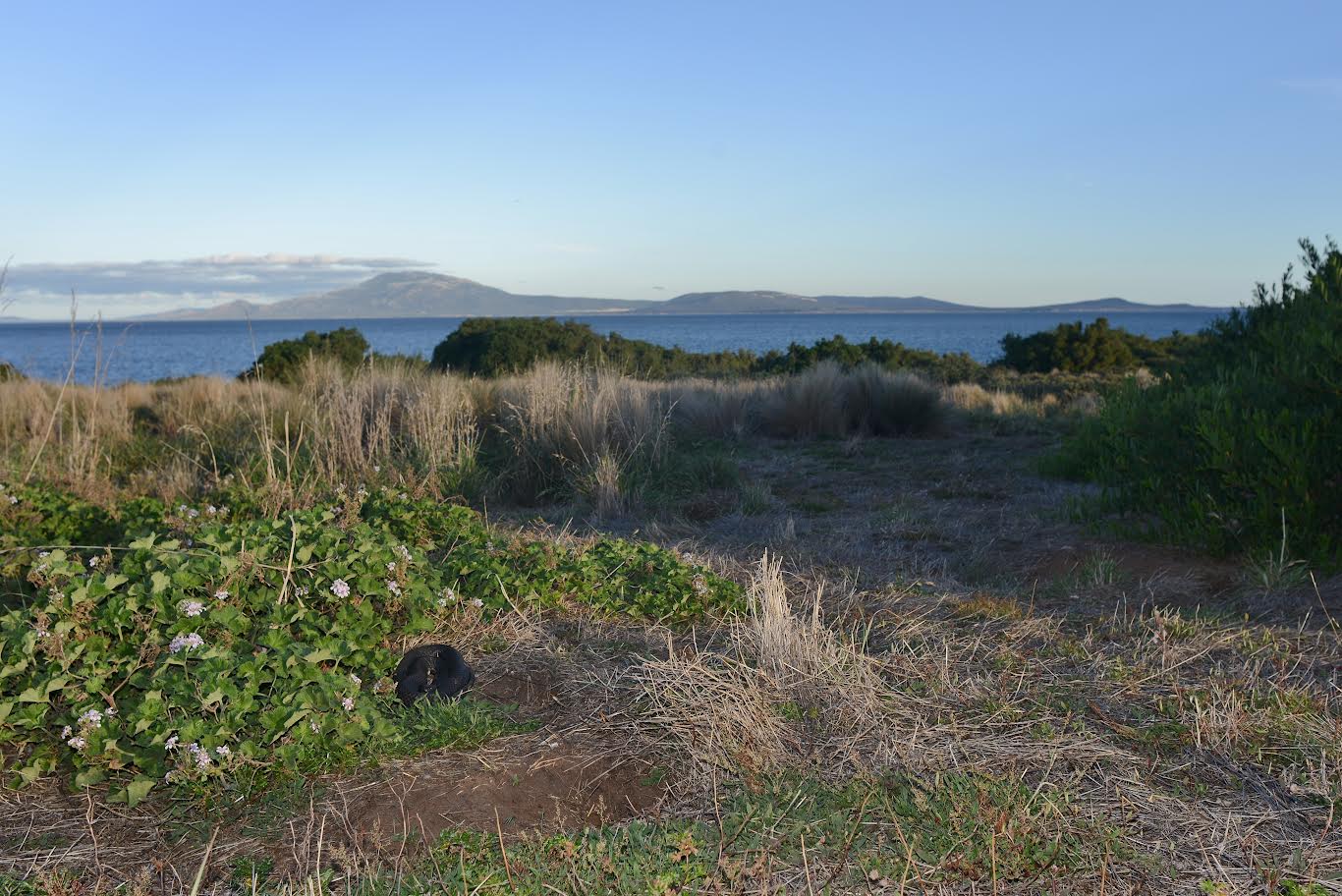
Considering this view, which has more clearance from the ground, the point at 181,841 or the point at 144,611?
the point at 144,611

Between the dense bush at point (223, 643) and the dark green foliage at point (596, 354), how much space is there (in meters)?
13.2

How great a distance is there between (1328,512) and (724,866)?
16.2ft

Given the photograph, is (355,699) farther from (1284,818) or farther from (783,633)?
(1284,818)

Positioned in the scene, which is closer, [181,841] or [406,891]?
[406,891]

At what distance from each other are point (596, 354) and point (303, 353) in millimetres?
5537

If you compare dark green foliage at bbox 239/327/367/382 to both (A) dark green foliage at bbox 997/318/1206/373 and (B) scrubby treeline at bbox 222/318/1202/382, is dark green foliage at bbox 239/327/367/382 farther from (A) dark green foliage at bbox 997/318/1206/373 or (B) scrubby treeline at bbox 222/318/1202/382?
(A) dark green foliage at bbox 997/318/1206/373

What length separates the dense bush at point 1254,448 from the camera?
5.59 m

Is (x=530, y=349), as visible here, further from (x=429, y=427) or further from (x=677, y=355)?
(x=429, y=427)

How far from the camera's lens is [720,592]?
14.4 ft

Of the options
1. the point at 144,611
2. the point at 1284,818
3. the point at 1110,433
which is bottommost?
the point at 1284,818

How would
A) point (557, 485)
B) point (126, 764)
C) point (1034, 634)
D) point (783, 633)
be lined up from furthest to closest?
1. point (557, 485)
2. point (1034, 634)
3. point (783, 633)
4. point (126, 764)

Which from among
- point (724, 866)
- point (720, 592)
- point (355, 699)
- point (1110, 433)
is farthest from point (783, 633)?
point (1110, 433)

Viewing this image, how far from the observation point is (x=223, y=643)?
10.8 ft

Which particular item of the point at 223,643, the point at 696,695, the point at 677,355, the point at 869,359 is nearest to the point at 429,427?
the point at 223,643
